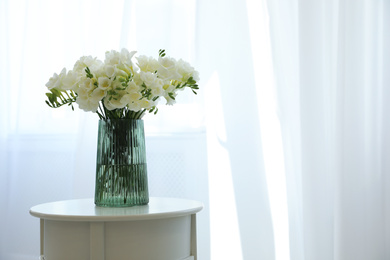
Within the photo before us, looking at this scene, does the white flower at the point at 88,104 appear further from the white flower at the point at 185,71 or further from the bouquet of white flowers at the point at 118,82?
the white flower at the point at 185,71

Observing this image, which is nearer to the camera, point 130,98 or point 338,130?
point 130,98

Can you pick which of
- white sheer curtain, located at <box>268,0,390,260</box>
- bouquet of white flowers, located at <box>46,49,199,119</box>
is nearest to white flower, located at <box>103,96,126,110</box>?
bouquet of white flowers, located at <box>46,49,199,119</box>

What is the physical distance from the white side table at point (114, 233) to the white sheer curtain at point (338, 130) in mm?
730

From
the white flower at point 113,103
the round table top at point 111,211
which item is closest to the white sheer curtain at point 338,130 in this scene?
the round table top at point 111,211

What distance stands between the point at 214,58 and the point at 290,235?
0.85 metres

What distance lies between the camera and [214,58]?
2166mm

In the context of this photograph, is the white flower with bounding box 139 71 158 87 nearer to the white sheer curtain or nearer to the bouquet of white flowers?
the bouquet of white flowers

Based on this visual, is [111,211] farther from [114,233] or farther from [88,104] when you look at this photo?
[88,104]

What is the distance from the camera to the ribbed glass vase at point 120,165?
142 cm

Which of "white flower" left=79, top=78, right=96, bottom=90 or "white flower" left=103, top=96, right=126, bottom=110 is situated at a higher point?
"white flower" left=79, top=78, right=96, bottom=90

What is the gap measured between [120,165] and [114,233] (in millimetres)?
223

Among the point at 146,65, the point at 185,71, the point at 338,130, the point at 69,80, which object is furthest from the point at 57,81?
the point at 338,130

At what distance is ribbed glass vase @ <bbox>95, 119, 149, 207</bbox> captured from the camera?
142 cm

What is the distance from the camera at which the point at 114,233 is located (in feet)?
4.19
